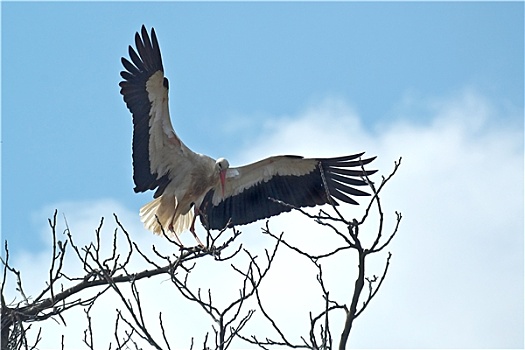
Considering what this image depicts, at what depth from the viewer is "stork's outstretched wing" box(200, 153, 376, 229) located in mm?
7203

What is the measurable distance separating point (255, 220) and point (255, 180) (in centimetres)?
37

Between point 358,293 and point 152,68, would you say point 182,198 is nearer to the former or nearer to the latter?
point 152,68

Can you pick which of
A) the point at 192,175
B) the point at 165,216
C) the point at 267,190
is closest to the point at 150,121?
the point at 192,175

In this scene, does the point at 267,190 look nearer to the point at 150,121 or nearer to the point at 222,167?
the point at 222,167

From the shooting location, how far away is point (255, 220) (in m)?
7.25

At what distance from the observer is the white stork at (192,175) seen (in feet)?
21.5

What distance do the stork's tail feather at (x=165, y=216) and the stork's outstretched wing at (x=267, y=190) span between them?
0.19 metres

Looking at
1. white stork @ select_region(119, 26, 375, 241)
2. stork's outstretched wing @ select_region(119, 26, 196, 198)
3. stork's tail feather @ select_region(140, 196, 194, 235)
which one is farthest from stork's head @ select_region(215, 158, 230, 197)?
stork's tail feather @ select_region(140, 196, 194, 235)

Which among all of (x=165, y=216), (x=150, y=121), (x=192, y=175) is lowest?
(x=165, y=216)

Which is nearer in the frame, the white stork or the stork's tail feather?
the white stork

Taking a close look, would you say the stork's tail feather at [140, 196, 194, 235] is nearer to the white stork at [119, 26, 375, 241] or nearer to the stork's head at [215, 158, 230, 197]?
the white stork at [119, 26, 375, 241]

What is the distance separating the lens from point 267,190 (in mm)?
7359

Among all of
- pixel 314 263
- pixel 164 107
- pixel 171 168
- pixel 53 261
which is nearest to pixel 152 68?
pixel 164 107

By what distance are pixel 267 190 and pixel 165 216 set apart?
37.1 inches
